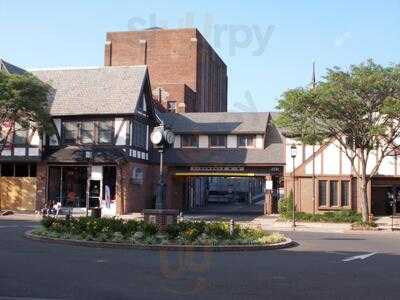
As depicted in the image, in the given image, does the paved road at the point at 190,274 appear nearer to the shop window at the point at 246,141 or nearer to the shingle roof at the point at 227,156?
the shingle roof at the point at 227,156

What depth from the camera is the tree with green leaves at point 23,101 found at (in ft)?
115

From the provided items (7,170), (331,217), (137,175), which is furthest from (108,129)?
(331,217)

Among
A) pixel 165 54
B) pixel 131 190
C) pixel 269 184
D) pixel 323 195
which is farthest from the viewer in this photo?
pixel 165 54

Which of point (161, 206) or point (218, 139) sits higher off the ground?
point (218, 139)

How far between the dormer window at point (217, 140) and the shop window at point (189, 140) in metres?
1.18

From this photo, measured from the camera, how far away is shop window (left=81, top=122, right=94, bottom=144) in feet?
136

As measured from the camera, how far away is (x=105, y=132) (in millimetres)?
41344

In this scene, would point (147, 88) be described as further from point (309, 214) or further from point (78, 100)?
point (309, 214)

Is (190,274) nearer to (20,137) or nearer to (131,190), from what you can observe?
(131,190)

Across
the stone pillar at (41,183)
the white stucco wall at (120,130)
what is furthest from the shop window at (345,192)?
the stone pillar at (41,183)

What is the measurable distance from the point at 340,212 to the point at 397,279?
82.4 feet

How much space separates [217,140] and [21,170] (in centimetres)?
1459

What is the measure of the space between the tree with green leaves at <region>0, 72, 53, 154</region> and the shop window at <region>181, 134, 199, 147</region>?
38.8ft

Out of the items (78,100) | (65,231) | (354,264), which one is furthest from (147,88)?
(354,264)
